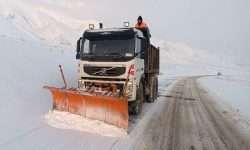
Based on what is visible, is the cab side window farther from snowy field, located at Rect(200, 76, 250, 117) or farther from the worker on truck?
snowy field, located at Rect(200, 76, 250, 117)

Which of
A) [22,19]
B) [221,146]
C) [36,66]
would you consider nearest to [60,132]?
[221,146]

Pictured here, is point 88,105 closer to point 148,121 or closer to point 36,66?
point 148,121

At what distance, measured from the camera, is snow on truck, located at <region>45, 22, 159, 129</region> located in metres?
7.88

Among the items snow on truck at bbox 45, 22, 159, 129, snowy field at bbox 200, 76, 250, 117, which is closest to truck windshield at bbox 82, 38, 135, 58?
snow on truck at bbox 45, 22, 159, 129

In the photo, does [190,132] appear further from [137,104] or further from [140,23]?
[140,23]

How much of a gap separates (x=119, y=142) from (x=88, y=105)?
6.00 feet

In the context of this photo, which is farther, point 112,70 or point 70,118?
point 112,70

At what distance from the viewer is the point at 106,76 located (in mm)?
9039

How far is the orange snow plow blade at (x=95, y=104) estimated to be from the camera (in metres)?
7.50

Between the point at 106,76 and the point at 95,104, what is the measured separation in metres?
1.31

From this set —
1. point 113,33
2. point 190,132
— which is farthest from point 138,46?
point 190,132

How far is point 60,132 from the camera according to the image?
7.15 metres

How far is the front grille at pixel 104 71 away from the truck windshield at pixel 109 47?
42cm

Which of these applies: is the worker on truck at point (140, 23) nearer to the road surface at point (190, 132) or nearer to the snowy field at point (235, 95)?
the road surface at point (190, 132)
